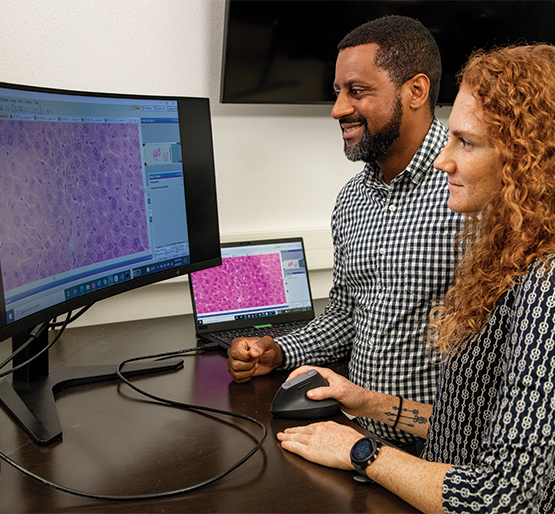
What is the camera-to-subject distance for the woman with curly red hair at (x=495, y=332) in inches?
25.2

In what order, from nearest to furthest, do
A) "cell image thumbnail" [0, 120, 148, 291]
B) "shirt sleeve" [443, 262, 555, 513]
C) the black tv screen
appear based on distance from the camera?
1. "shirt sleeve" [443, 262, 555, 513]
2. "cell image thumbnail" [0, 120, 148, 291]
3. the black tv screen

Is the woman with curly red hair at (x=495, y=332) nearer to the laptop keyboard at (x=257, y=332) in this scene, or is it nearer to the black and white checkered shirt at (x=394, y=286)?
the black and white checkered shirt at (x=394, y=286)

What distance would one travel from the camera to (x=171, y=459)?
2.49 feet

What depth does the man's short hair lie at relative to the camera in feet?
4.12

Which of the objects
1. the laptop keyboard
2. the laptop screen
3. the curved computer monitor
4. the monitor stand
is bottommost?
the laptop keyboard

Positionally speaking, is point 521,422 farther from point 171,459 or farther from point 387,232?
point 387,232

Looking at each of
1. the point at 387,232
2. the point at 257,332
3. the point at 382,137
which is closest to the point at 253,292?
the point at 257,332

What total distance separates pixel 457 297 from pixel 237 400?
42cm

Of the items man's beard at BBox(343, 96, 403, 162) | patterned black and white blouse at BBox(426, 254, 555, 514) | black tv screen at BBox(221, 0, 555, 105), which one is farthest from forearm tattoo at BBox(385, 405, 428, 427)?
black tv screen at BBox(221, 0, 555, 105)

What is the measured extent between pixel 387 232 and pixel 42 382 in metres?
0.78

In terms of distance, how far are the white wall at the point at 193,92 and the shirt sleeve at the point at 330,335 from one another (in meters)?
0.35

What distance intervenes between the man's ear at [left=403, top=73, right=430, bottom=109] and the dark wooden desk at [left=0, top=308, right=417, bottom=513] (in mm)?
723

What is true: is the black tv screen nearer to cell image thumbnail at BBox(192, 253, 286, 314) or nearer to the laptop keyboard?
cell image thumbnail at BBox(192, 253, 286, 314)

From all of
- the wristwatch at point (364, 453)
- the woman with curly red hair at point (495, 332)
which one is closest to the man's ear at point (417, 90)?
the woman with curly red hair at point (495, 332)
